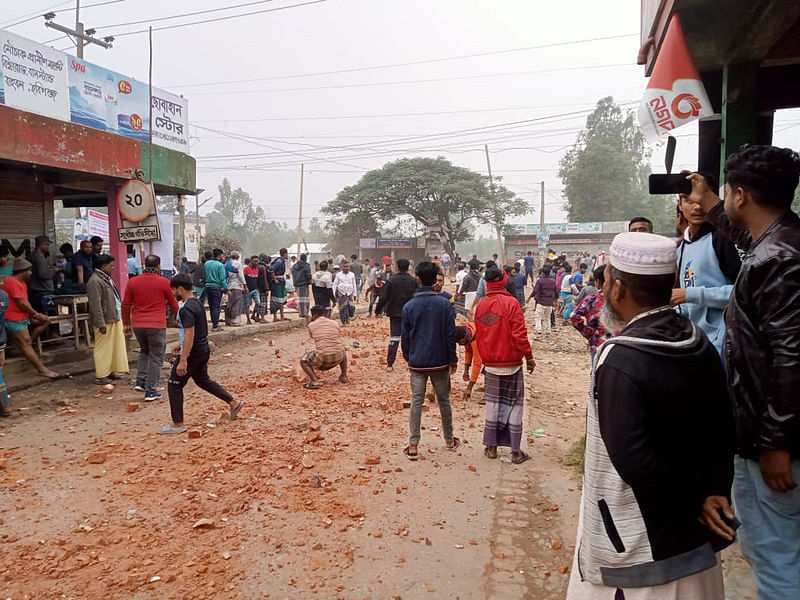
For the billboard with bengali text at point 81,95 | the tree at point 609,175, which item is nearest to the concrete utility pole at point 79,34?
the billboard with bengali text at point 81,95

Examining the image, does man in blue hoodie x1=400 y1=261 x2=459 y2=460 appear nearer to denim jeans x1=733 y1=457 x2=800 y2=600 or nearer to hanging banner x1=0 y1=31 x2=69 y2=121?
denim jeans x1=733 y1=457 x2=800 y2=600

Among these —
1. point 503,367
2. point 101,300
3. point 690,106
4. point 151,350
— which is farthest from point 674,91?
point 101,300

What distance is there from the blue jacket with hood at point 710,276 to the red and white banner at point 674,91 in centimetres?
169

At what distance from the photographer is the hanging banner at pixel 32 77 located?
12.5 meters

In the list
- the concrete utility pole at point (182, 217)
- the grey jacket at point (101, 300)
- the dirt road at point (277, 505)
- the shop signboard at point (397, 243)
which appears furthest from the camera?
the shop signboard at point (397, 243)

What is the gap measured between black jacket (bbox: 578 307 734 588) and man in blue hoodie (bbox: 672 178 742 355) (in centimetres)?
107

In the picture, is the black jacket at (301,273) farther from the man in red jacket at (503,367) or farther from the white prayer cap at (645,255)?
the white prayer cap at (645,255)

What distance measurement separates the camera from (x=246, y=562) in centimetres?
355

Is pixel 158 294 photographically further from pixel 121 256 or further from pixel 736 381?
pixel 736 381

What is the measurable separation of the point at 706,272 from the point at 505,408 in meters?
2.82

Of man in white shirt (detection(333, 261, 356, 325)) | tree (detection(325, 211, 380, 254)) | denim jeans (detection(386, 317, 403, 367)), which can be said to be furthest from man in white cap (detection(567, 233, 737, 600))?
tree (detection(325, 211, 380, 254))

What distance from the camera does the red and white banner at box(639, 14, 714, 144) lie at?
405 cm

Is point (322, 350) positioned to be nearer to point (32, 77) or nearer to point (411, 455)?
point (411, 455)

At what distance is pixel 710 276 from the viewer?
2854mm
